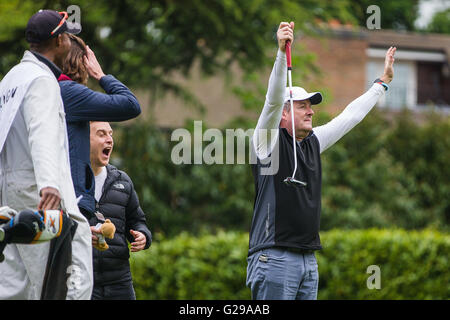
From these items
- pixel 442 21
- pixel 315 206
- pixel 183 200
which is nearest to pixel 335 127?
pixel 315 206

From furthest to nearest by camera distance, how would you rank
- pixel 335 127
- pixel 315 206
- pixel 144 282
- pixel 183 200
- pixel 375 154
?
1. pixel 375 154
2. pixel 183 200
3. pixel 144 282
4. pixel 335 127
5. pixel 315 206

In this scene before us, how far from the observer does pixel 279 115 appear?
5.03m

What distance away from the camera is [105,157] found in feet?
17.4

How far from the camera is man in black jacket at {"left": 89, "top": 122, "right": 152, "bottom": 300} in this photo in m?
5.07

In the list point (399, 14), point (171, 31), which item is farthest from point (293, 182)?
point (399, 14)

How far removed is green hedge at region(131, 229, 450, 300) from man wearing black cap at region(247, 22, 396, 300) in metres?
4.60

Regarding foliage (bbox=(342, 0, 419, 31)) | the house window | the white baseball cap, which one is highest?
foliage (bbox=(342, 0, 419, 31))

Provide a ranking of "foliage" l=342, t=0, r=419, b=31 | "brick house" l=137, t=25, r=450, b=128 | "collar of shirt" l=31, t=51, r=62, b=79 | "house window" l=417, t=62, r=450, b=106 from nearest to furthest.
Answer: "collar of shirt" l=31, t=51, r=62, b=79 < "brick house" l=137, t=25, r=450, b=128 < "house window" l=417, t=62, r=450, b=106 < "foliage" l=342, t=0, r=419, b=31

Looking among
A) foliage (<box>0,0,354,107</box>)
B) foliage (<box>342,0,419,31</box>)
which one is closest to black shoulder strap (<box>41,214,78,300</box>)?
foliage (<box>0,0,354,107</box>)

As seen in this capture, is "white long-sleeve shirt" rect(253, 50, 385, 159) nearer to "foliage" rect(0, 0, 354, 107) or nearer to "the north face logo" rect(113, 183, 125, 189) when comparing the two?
"the north face logo" rect(113, 183, 125, 189)

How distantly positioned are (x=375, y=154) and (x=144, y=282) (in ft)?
30.2

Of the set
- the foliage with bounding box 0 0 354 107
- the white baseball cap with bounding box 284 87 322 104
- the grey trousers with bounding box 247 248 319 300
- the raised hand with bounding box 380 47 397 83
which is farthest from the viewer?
the foliage with bounding box 0 0 354 107
